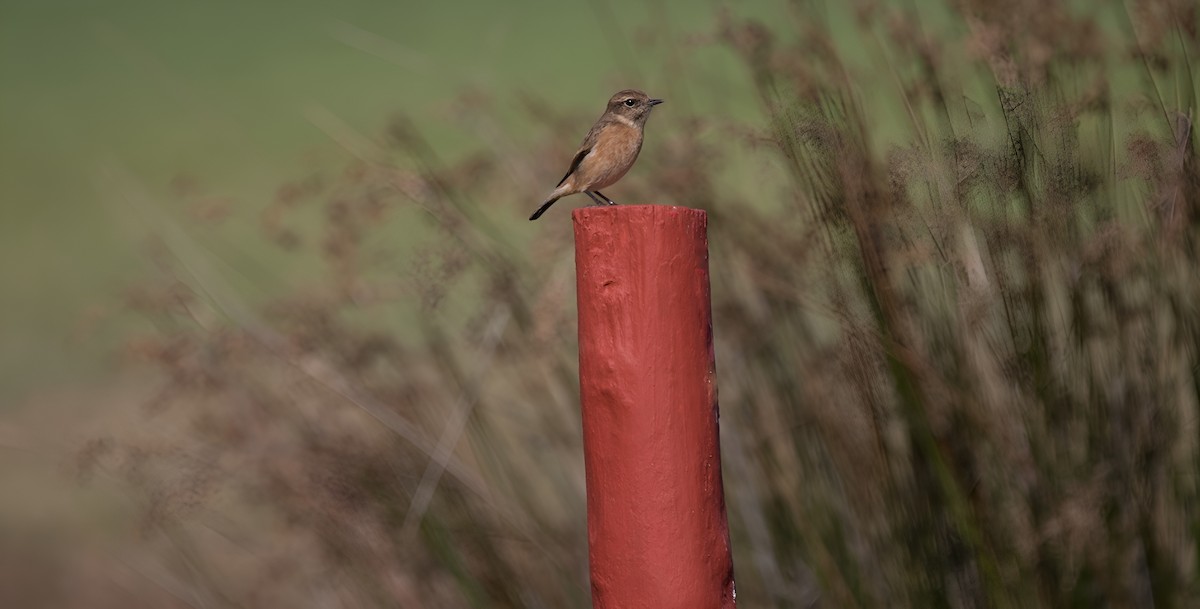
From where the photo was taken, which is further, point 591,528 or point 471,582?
point 471,582

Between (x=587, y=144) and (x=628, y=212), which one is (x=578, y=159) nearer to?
(x=587, y=144)

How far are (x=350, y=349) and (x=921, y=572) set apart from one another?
1215mm

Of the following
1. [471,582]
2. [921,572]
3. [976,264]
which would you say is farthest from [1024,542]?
[471,582]

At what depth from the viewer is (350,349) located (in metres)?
2.59

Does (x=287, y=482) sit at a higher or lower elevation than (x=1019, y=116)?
lower

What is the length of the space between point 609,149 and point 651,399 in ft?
1.90

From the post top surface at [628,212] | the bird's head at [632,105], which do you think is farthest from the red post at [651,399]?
the bird's head at [632,105]

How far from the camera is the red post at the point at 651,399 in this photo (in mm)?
1521

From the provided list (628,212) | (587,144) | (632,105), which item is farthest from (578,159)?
(628,212)

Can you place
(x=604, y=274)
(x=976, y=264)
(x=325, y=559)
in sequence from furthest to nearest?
(x=325, y=559) → (x=976, y=264) → (x=604, y=274)

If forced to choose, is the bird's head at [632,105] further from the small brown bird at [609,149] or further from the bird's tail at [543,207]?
the bird's tail at [543,207]

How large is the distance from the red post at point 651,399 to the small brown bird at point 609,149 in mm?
430

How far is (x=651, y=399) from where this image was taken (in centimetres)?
152

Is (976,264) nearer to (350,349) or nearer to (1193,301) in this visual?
(1193,301)
